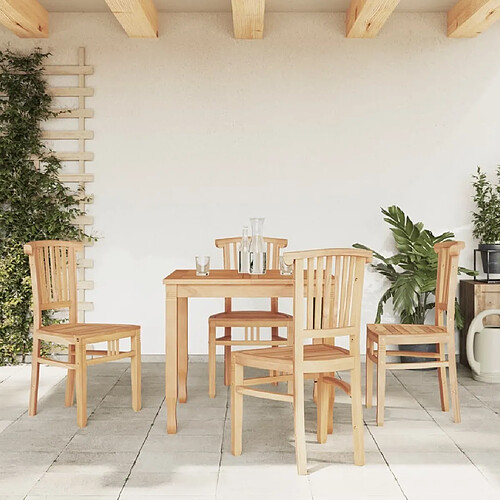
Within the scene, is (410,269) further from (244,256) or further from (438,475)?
(438,475)

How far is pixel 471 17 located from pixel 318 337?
292cm

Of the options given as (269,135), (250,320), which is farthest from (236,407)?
(269,135)


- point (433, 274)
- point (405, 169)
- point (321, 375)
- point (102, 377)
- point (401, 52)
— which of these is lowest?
point (102, 377)

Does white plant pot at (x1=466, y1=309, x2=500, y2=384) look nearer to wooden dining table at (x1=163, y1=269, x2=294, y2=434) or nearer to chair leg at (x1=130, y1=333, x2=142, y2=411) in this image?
wooden dining table at (x1=163, y1=269, x2=294, y2=434)

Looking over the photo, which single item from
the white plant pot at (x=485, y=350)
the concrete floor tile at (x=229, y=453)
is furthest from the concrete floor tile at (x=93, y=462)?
the white plant pot at (x=485, y=350)

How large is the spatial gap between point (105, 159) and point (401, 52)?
2.41m

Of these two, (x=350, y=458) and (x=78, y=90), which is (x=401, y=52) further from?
(x=350, y=458)

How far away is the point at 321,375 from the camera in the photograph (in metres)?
3.23

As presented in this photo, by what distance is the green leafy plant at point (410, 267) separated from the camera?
4.82 metres

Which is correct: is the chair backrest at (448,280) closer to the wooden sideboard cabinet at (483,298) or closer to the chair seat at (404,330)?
the chair seat at (404,330)

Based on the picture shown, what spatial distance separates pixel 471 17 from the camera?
473 cm

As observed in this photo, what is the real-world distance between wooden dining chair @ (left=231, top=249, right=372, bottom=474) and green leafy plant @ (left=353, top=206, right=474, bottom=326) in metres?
1.80

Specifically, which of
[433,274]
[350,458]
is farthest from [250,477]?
[433,274]

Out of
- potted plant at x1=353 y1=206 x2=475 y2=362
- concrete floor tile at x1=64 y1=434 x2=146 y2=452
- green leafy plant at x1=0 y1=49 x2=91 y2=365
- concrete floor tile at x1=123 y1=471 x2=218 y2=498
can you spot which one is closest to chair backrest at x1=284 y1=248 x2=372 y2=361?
concrete floor tile at x1=123 y1=471 x2=218 y2=498
